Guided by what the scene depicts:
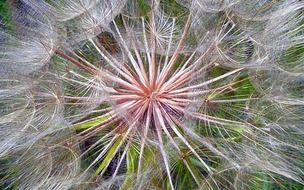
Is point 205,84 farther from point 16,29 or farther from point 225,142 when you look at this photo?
point 16,29

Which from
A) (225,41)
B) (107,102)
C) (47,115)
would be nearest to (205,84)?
(225,41)

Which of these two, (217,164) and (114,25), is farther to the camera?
(114,25)

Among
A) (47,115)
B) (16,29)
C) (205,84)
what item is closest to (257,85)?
(205,84)

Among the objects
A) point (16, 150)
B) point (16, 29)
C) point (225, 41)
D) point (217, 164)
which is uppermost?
point (16, 29)

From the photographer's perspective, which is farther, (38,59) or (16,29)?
(16,29)

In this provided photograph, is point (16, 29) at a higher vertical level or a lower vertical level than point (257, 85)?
higher

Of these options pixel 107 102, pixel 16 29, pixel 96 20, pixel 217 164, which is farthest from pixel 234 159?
pixel 16 29

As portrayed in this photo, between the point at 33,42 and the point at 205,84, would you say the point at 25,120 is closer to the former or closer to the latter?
the point at 33,42

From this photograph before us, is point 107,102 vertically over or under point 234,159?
over
